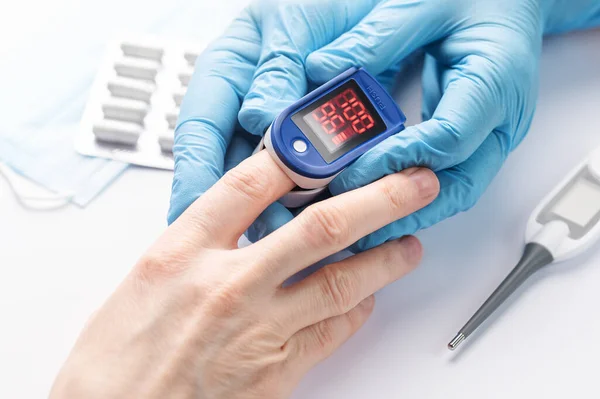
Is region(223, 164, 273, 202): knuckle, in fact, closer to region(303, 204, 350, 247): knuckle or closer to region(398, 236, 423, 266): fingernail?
region(303, 204, 350, 247): knuckle

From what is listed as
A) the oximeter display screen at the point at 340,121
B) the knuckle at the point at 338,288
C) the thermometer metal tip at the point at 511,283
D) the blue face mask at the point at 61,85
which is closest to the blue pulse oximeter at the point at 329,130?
the oximeter display screen at the point at 340,121

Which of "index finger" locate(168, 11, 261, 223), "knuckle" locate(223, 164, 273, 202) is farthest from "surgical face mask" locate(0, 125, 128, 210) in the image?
"knuckle" locate(223, 164, 273, 202)

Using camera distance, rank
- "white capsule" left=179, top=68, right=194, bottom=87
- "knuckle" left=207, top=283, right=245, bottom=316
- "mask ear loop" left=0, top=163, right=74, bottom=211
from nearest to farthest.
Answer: "knuckle" left=207, top=283, right=245, bottom=316
"mask ear loop" left=0, top=163, right=74, bottom=211
"white capsule" left=179, top=68, right=194, bottom=87

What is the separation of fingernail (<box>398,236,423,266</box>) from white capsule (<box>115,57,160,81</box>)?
55cm

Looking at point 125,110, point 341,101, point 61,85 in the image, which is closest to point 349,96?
point 341,101

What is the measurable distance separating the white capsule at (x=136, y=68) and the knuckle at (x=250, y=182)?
422 millimetres

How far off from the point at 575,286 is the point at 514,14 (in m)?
0.41

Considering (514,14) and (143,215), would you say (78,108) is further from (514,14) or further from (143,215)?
(514,14)

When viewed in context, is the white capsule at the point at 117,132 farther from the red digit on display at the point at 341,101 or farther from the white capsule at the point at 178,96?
the red digit on display at the point at 341,101

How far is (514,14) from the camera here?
95 cm

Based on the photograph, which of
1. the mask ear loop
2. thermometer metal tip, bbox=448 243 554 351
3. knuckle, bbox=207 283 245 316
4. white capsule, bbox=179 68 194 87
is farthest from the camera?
white capsule, bbox=179 68 194 87

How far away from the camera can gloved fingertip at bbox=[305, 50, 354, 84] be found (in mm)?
875

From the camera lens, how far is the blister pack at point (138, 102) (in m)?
1.05

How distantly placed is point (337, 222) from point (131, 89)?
52cm
